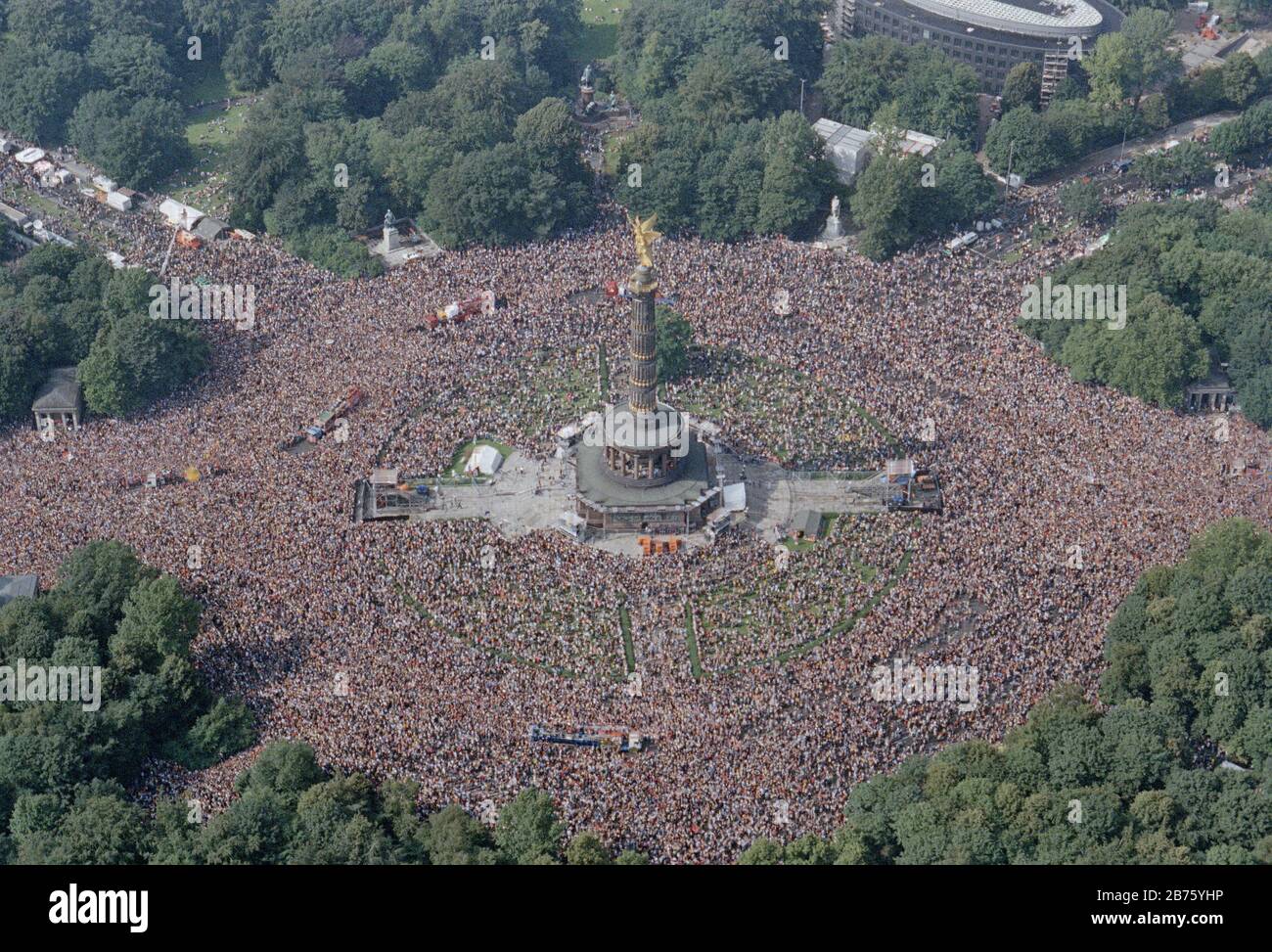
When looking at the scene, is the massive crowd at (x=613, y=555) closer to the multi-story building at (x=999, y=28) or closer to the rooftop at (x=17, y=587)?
the rooftop at (x=17, y=587)

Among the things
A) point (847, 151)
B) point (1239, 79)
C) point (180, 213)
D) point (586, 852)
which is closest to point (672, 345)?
point (847, 151)

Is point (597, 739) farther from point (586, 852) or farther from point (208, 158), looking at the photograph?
point (208, 158)

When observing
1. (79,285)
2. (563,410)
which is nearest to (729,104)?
(563,410)

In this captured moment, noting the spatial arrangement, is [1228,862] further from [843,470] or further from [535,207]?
[535,207]

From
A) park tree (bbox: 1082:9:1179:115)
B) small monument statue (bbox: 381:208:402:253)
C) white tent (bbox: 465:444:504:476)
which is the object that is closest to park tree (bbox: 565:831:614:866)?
white tent (bbox: 465:444:504:476)

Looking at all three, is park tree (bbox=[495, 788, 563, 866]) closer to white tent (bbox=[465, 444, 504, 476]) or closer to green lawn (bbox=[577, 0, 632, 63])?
white tent (bbox=[465, 444, 504, 476])

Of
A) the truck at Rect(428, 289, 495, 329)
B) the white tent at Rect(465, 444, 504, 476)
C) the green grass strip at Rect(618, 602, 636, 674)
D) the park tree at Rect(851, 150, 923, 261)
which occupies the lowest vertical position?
the green grass strip at Rect(618, 602, 636, 674)

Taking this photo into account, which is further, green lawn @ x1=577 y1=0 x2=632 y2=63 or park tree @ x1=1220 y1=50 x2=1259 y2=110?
green lawn @ x1=577 y1=0 x2=632 y2=63
